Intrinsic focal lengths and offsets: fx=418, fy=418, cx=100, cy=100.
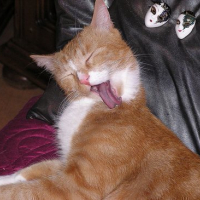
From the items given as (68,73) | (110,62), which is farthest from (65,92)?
(110,62)

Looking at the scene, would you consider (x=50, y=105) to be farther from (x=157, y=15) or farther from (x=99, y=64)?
(x=157, y=15)

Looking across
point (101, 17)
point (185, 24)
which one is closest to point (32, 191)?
point (101, 17)

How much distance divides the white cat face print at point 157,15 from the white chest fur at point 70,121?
1.52 ft

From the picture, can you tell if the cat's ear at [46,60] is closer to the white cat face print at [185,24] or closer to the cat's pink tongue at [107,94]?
the cat's pink tongue at [107,94]

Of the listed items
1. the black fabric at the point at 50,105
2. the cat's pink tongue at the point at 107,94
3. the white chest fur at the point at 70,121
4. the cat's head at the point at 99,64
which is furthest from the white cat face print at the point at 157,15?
the black fabric at the point at 50,105

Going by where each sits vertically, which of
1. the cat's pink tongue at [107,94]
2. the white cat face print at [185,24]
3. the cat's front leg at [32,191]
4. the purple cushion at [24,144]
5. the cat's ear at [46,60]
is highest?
the white cat face print at [185,24]

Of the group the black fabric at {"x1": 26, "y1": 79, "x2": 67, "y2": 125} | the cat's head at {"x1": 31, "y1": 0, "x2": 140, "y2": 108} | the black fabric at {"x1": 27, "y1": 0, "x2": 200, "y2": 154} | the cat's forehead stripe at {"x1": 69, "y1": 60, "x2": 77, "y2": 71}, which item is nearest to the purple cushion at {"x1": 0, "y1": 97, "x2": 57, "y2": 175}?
the black fabric at {"x1": 26, "y1": 79, "x2": 67, "y2": 125}

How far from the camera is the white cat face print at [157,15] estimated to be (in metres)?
1.92

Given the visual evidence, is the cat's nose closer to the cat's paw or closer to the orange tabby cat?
the orange tabby cat

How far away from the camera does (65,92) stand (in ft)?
6.81

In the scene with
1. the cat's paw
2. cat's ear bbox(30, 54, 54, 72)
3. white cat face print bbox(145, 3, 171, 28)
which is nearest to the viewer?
the cat's paw

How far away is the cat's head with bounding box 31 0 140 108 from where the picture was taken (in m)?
1.88

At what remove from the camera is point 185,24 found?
1.88m

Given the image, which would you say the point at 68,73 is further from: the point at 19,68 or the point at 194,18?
the point at 19,68
